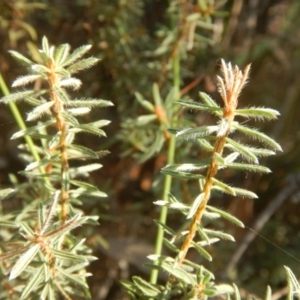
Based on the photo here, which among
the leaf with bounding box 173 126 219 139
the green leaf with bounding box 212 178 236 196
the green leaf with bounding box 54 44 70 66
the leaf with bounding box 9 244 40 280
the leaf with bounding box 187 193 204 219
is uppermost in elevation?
the green leaf with bounding box 54 44 70 66

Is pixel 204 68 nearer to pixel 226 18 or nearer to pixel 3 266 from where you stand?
pixel 226 18

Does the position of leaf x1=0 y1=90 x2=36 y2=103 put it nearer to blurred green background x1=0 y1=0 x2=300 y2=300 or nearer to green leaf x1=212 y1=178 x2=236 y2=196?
green leaf x1=212 y1=178 x2=236 y2=196

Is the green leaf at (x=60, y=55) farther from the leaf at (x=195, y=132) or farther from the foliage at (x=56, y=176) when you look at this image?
the leaf at (x=195, y=132)

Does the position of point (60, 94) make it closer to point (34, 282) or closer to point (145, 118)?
point (34, 282)

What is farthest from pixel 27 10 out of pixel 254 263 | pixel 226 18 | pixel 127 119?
pixel 254 263

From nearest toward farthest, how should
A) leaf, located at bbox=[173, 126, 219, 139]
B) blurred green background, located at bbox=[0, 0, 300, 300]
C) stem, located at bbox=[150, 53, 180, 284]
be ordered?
leaf, located at bbox=[173, 126, 219, 139] → stem, located at bbox=[150, 53, 180, 284] → blurred green background, located at bbox=[0, 0, 300, 300]

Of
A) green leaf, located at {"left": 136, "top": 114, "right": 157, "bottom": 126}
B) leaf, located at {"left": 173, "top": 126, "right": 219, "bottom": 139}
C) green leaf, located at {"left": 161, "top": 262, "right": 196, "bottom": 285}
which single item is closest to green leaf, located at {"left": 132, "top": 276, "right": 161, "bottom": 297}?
green leaf, located at {"left": 161, "top": 262, "right": 196, "bottom": 285}
